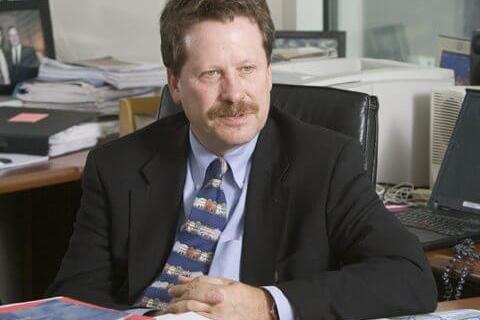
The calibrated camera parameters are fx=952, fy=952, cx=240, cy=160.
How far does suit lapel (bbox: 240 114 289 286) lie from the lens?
1.77 m

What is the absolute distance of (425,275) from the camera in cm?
164

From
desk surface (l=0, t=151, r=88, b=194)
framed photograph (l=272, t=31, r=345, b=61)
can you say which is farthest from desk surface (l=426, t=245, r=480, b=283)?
framed photograph (l=272, t=31, r=345, b=61)

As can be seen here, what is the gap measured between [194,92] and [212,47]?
92 millimetres

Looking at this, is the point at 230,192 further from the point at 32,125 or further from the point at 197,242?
the point at 32,125

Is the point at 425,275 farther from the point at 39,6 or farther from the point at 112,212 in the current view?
the point at 39,6

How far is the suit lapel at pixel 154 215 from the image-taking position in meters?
1.85

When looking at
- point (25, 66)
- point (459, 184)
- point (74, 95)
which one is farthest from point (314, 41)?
point (459, 184)

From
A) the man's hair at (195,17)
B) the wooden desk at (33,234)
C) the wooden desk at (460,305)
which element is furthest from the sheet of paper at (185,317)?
the wooden desk at (33,234)

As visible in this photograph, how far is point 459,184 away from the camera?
226cm

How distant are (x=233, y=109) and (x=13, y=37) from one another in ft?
6.12

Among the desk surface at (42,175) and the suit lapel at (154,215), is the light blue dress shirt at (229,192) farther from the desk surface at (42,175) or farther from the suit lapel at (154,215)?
the desk surface at (42,175)

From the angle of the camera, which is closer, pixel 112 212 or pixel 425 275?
pixel 425 275

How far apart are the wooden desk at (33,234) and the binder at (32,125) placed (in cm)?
26

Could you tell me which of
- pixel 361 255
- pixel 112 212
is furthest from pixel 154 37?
pixel 361 255
